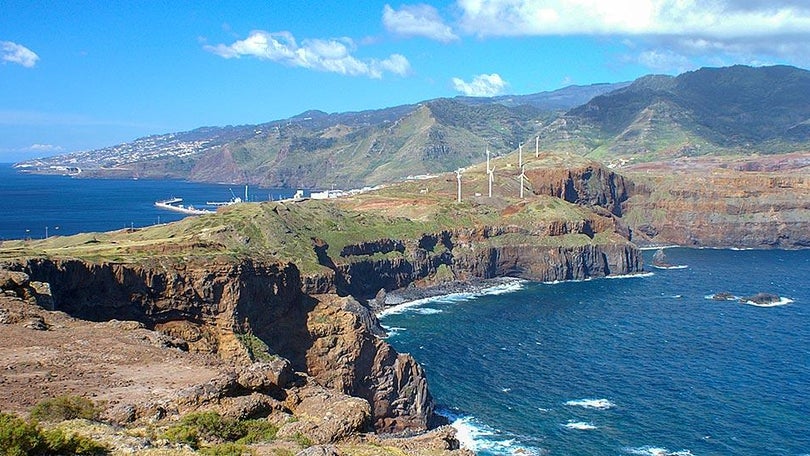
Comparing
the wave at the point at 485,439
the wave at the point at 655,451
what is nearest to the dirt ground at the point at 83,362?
the wave at the point at 485,439

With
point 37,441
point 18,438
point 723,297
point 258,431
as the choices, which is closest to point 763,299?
point 723,297

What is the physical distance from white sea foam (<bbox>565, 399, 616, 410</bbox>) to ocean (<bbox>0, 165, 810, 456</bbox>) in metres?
0.22

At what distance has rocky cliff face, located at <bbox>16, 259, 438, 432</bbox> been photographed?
63.4 meters

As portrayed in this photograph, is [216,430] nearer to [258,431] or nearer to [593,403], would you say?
[258,431]

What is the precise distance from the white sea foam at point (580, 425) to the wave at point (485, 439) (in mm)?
6506

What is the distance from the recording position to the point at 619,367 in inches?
3787

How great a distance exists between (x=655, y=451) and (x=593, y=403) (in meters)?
13.3

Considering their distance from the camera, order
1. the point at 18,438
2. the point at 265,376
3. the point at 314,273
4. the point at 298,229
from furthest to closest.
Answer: the point at 298,229 → the point at 314,273 → the point at 265,376 → the point at 18,438

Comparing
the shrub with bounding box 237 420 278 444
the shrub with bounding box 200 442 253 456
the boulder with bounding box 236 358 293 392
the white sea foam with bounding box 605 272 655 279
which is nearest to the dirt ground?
the boulder with bounding box 236 358 293 392

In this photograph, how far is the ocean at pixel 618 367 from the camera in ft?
242

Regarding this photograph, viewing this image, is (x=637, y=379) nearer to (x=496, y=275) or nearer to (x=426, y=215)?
(x=496, y=275)

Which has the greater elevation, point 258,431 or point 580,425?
point 258,431

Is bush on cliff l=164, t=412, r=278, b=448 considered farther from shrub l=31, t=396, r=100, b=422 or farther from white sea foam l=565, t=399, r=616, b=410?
white sea foam l=565, t=399, r=616, b=410

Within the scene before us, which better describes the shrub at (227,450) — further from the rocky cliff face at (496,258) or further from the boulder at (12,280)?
the rocky cliff face at (496,258)
